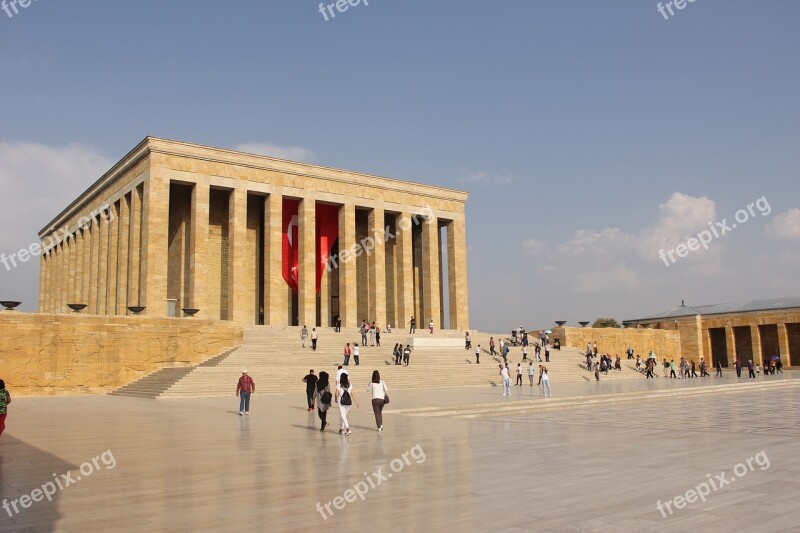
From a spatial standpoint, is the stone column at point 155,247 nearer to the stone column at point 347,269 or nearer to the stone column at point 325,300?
the stone column at point 347,269

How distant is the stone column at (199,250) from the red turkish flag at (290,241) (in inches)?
211

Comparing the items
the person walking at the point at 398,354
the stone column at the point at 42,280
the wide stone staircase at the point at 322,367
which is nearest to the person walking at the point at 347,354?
the wide stone staircase at the point at 322,367

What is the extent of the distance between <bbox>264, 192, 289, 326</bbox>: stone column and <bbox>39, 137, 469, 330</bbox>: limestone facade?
0.19ft

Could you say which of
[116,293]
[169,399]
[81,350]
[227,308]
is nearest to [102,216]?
[116,293]

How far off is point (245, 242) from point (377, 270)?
8224 mm

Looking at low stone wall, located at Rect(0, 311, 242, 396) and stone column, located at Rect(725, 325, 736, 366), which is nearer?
low stone wall, located at Rect(0, 311, 242, 396)

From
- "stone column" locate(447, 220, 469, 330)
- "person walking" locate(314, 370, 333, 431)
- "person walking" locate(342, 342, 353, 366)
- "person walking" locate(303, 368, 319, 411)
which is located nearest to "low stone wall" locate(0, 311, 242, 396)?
"person walking" locate(342, 342, 353, 366)

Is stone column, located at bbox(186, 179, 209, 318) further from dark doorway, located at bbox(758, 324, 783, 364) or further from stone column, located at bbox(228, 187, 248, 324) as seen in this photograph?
dark doorway, located at bbox(758, 324, 783, 364)

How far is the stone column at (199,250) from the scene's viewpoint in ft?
111

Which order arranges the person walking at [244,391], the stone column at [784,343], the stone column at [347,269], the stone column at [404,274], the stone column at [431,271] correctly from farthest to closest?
the stone column at [784,343]
the stone column at [431,271]
the stone column at [404,274]
the stone column at [347,269]
the person walking at [244,391]

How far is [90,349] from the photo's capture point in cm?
2473

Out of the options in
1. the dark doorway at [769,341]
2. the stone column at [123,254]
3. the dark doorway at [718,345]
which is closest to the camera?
the stone column at [123,254]

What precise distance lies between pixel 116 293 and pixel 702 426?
108 feet

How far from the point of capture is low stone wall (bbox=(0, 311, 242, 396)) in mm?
23234
